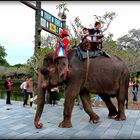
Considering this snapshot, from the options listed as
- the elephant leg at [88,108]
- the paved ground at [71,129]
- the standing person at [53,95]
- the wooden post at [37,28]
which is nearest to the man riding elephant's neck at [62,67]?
the elephant leg at [88,108]

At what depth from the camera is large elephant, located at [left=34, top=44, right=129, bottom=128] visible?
771 cm

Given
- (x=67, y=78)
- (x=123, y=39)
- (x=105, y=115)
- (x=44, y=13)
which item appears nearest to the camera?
(x=67, y=78)

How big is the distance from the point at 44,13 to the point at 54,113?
4.95 metres

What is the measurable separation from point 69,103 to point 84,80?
800 millimetres

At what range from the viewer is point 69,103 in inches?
304

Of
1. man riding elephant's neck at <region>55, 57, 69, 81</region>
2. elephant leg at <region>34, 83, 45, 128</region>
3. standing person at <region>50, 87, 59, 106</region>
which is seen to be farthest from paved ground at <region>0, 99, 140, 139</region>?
standing person at <region>50, 87, 59, 106</region>

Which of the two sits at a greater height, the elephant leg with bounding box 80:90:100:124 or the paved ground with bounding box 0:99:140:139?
the elephant leg with bounding box 80:90:100:124

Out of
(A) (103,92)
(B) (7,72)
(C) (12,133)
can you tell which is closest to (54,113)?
(A) (103,92)

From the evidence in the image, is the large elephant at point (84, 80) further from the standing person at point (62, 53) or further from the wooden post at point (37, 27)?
the wooden post at point (37, 27)

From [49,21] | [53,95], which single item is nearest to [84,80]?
[53,95]

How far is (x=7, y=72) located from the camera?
47.5 m

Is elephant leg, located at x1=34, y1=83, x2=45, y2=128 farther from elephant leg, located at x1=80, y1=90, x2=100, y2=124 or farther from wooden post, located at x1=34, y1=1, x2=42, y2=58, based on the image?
wooden post, located at x1=34, y1=1, x2=42, y2=58

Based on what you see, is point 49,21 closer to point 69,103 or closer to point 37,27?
point 37,27

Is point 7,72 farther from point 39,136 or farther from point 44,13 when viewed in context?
point 39,136
